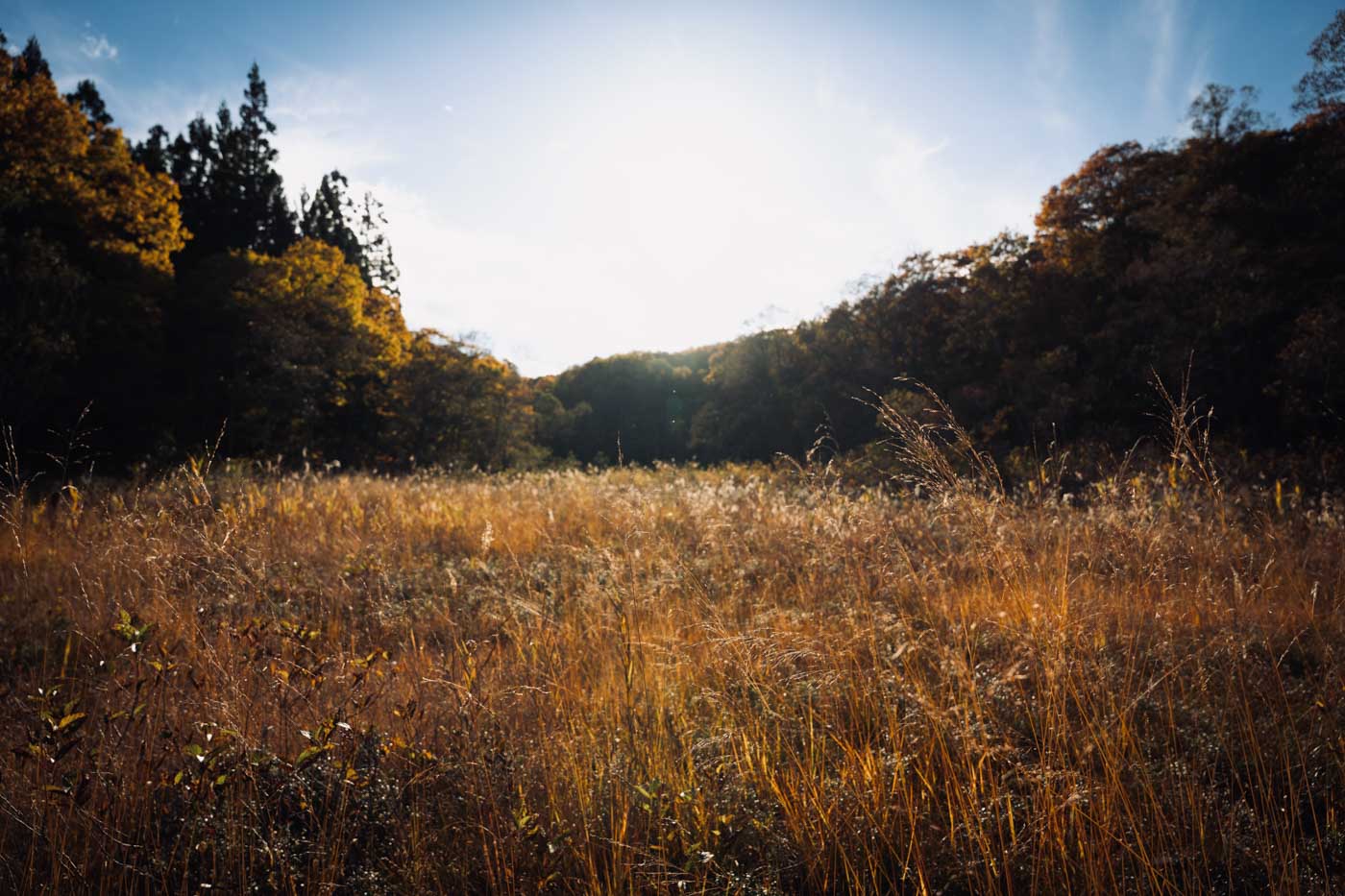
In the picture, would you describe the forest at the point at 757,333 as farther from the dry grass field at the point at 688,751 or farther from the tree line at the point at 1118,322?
the dry grass field at the point at 688,751

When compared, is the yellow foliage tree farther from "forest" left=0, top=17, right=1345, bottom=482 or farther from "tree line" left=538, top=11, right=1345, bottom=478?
"tree line" left=538, top=11, right=1345, bottom=478

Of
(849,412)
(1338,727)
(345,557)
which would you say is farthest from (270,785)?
(849,412)

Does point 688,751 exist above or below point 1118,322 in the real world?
below

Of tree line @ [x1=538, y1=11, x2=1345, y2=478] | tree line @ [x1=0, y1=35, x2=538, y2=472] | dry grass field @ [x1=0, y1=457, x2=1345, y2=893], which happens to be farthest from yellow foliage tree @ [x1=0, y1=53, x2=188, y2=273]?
tree line @ [x1=538, y1=11, x2=1345, y2=478]

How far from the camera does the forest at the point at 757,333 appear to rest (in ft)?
38.9

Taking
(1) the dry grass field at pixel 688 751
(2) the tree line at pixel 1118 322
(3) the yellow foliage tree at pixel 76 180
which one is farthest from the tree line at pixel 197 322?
(2) the tree line at pixel 1118 322

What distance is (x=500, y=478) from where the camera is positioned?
10359 millimetres

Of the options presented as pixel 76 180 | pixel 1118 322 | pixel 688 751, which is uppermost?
pixel 76 180

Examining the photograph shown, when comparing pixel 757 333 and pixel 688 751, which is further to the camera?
pixel 757 333

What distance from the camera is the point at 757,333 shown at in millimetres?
20938

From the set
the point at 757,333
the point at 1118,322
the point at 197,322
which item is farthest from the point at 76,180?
the point at 1118,322

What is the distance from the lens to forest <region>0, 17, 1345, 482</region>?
11867 mm

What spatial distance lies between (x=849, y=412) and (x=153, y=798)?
18.2 meters

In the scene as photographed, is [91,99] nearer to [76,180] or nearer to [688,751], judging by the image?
[76,180]
